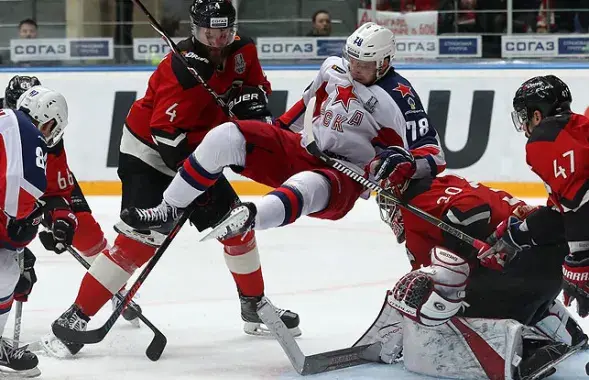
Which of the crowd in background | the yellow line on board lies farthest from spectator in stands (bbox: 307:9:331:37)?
the yellow line on board

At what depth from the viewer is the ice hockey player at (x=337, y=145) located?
3.04 m

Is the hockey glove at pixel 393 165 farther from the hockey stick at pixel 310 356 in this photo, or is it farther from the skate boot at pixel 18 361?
the skate boot at pixel 18 361

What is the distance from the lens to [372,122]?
3.24 metres

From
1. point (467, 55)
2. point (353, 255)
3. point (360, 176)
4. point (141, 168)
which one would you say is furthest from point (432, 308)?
point (467, 55)

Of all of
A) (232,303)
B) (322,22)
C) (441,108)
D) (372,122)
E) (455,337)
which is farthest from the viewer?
(322,22)

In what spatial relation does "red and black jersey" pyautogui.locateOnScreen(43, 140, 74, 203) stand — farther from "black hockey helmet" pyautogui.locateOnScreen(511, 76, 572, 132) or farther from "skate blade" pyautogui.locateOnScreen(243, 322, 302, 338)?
"black hockey helmet" pyautogui.locateOnScreen(511, 76, 572, 132)

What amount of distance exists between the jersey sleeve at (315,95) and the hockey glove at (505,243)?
0.73 m

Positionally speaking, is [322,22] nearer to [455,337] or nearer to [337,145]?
[337,145]

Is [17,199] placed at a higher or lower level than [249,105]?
lower

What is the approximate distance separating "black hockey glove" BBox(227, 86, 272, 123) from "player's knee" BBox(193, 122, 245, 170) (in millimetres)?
384

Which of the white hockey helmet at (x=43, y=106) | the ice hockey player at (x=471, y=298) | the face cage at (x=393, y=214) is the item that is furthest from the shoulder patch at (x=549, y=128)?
the white hockey helmet at (x=43, y=106)

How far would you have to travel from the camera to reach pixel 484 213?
303 centimetres

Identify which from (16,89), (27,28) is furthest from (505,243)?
(27,28)

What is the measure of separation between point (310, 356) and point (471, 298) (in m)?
0.48
